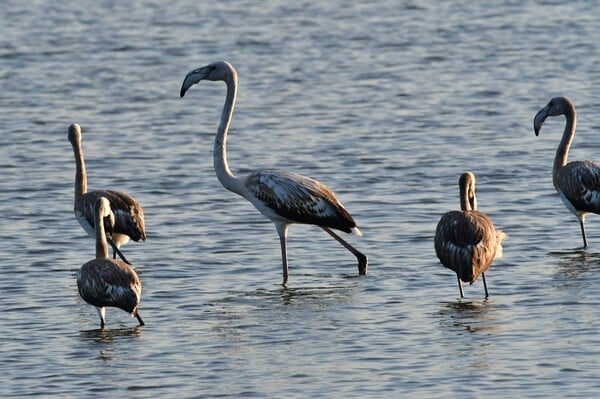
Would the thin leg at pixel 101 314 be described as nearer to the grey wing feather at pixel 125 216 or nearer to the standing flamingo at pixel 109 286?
the standing flamingo at pixel 109 286

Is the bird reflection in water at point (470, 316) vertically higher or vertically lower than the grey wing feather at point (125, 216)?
lower

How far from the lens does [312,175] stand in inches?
699

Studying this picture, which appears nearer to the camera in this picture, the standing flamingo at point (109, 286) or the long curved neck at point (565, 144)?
the standing flamingo at point (109, 286)

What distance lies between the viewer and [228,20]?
102 ft

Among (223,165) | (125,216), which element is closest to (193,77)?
(223,165)

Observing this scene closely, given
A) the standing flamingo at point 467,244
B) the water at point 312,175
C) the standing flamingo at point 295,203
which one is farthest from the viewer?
the standing flamingo at point 295,203

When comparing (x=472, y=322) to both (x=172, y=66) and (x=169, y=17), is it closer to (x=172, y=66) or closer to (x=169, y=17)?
(x=172, y=66)

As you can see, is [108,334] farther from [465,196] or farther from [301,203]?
[465,196]

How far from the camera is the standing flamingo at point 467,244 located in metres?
11.7

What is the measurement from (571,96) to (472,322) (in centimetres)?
1164

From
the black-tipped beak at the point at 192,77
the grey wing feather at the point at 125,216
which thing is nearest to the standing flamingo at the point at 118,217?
the grey wing feather at the point at 125,216

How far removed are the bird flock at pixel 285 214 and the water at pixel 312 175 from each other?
319 millimetres

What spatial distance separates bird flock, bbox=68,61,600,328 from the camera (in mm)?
11430

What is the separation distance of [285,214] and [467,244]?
212cm
